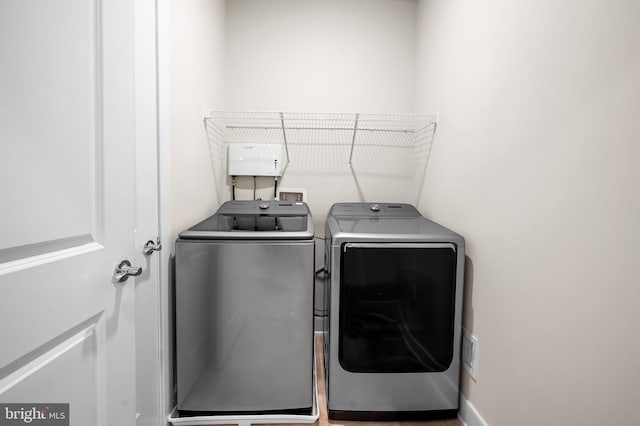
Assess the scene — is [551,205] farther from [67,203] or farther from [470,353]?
[67,203]

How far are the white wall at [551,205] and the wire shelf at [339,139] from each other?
0.72 meters

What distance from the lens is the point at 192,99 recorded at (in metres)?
1.66

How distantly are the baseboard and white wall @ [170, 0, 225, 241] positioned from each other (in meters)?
1.70

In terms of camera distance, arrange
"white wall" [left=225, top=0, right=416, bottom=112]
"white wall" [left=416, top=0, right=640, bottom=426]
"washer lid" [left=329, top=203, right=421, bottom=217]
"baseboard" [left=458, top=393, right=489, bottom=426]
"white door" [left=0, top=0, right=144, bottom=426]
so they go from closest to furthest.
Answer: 1. "white door" [left=0, top=0, right=144, bottom=426]
2. "white wall" [left=416, top=0, right=640, bottom=426]
3. "baseboard" [left=458, top=393, right=489, bottom=426]
4. "washer lid" [left=329, top=203, right=421, bottom=217]
5. "white wall" [left=225, top=0, right=416, bottom=112]

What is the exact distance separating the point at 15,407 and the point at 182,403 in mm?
974

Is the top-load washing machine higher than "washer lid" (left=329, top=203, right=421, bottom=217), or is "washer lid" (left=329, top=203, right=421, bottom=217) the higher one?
"washer lid" (left=329, top=203, right=421, bottom=217)

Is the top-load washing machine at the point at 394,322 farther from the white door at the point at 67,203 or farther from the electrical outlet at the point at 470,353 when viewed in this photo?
the white door at the point at 67,203

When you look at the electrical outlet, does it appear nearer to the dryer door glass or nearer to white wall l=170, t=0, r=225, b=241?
the dryer door glass

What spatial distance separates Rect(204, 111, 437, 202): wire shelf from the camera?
225 centimetres

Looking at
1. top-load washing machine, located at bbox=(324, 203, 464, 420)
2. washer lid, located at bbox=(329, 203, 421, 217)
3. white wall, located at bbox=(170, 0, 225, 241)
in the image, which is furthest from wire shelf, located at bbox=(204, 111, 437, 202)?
top-load washing machine, located at bbox=(324, 203, 464, 420)

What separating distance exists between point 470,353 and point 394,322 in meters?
0.41

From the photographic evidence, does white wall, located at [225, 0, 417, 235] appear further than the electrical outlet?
Yes

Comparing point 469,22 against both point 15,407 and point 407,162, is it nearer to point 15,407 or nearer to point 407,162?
point 407,162

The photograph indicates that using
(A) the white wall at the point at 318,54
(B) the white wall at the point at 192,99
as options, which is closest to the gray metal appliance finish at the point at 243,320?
(B) the white wall at the point at 192,99
